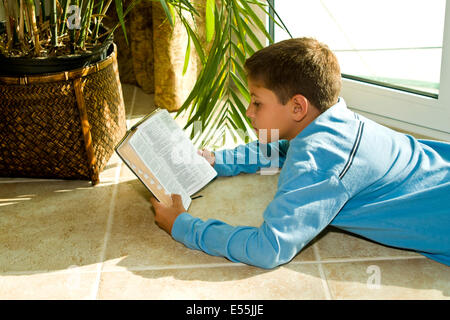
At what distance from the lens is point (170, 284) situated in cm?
105

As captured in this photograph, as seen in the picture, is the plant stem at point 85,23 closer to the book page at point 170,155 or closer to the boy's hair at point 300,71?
the book page at point 170,155

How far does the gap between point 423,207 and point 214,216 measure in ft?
1.55

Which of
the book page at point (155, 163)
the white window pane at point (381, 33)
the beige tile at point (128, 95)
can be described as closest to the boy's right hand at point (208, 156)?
the book page at point (155, 163)

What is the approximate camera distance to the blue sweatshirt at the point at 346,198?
3.26 feet

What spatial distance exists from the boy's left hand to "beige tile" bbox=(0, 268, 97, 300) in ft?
0.60

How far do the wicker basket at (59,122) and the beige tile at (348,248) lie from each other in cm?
A: 62

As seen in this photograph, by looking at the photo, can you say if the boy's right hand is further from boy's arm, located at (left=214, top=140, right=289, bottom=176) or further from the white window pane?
the white window pane

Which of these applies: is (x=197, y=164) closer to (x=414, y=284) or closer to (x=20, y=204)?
(x=20, y=204)

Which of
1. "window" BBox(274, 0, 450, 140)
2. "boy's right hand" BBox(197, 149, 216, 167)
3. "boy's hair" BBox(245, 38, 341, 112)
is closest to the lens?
"boy's hair" BBox(245, 38, 341, 112)

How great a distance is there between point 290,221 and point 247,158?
18.3 inches

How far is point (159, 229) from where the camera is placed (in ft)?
4.04

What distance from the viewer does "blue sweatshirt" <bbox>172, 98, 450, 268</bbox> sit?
995mm

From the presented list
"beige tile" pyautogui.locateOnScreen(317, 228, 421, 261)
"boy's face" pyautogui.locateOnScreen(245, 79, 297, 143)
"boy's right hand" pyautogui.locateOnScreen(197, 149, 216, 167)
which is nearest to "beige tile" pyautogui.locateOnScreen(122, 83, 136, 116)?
"boy's right hand" pyautogui.locateOnScreen(197, 149, 216, 167)
